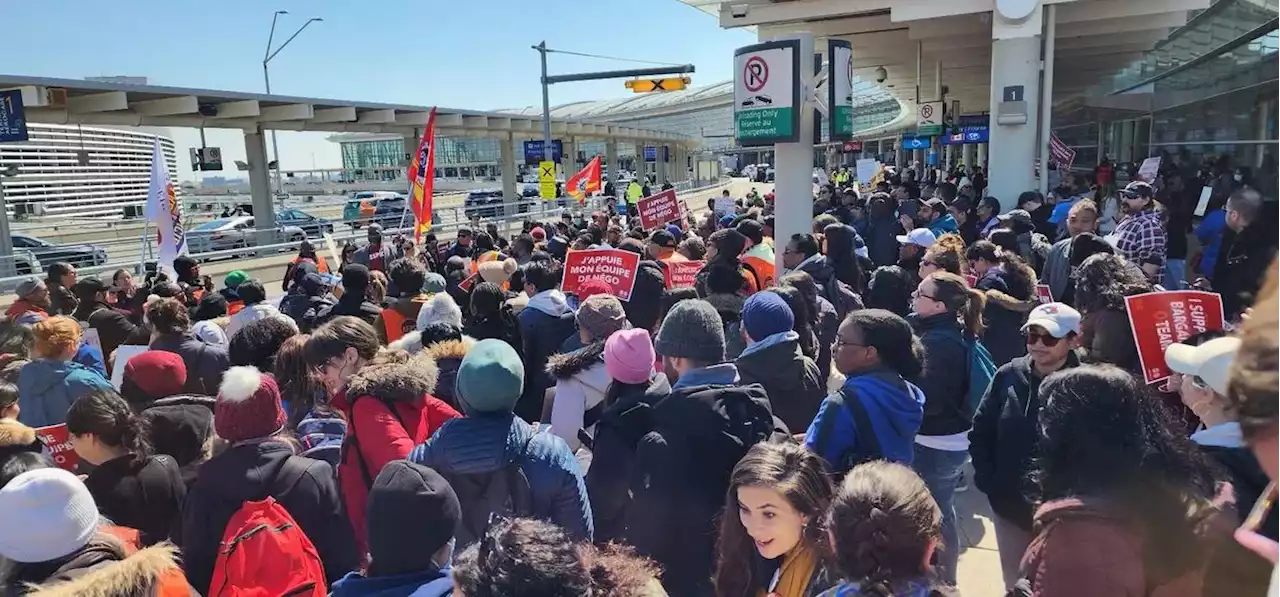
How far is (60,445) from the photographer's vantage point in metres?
3.91

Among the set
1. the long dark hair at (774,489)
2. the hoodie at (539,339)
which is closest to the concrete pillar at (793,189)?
the hoodie at (539,339)

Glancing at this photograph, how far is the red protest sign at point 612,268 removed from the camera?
639 centimetres

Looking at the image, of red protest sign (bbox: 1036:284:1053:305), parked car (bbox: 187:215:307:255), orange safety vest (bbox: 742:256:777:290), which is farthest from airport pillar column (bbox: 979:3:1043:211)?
parked car (bbox: 187:215:307:255)

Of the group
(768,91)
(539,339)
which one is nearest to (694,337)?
(539,339)

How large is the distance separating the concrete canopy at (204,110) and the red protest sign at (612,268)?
15113mm

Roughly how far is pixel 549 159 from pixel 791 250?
22.5 metres

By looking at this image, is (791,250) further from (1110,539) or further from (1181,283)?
(1110,539)

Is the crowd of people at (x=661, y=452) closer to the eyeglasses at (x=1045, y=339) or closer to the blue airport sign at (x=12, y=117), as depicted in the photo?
the eyeglasses at (x=1045, y=339)

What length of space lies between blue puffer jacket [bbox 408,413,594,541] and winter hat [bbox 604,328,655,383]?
0.48 m

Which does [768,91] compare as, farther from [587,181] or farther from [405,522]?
[587,181]

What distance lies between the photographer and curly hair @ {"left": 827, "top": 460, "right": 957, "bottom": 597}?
1.97 meters

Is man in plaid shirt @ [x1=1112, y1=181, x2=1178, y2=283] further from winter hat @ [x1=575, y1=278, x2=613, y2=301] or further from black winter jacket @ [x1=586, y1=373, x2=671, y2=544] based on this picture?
black winter jacket @ [x1=586, y1=373, x2=671, y2=544]

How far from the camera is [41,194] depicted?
154ft

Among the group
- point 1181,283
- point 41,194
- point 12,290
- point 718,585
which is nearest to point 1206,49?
point 1181,283
